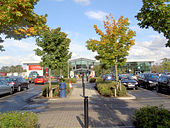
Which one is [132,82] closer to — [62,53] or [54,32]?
[62,53]

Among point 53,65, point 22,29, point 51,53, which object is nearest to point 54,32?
point 51,53

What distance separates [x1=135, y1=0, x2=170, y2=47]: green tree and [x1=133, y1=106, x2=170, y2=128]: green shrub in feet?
6.07

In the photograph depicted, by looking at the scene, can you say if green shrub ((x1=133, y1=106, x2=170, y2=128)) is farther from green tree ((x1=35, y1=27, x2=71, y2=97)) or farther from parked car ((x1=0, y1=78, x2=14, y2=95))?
parked car ((x1=0, y1=78, x2=14, y2=95))

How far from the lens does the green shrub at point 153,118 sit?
14.8 feet

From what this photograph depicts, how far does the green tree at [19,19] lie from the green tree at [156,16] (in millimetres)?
2864

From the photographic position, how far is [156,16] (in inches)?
171

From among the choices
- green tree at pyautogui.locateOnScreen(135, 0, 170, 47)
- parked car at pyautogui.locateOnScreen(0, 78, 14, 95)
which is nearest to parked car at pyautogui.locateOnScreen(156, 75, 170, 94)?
green tree at pyautogui.locateOnScreen(135, 0, 170, 47)

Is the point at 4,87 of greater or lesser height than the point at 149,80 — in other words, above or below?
below

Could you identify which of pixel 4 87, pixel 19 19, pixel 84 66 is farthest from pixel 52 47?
pixel 84 66

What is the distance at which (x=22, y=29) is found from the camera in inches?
215

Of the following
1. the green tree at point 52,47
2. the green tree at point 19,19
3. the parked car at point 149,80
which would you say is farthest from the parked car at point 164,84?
the green tree at point 19,19

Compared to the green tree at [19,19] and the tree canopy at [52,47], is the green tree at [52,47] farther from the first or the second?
the green tree at [19,19]

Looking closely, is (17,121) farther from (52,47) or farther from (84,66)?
(84,66)

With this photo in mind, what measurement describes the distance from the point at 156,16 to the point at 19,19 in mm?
3578
